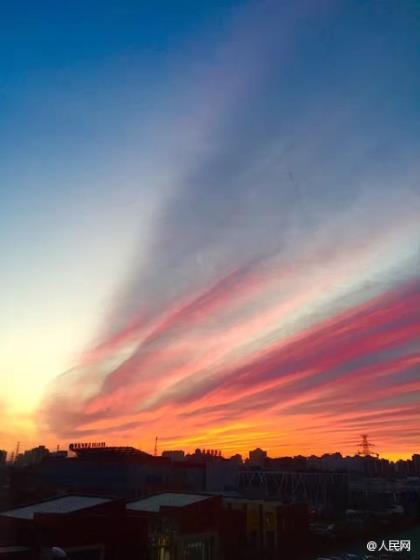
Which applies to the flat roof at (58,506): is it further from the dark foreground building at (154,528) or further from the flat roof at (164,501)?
the flat roof at (164,501)

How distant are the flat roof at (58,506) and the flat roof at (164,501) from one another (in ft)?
24.8

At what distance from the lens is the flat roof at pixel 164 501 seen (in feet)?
143

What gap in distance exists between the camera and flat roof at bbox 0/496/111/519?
33584mm

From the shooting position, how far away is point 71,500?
3828cm

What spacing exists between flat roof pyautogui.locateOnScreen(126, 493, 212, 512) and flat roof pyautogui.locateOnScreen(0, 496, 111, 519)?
7.57m

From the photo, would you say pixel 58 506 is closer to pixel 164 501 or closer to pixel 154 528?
pixel 154 528

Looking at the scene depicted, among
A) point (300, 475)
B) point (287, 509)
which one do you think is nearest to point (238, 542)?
point (287, 509)

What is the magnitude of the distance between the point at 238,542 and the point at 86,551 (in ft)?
81.1

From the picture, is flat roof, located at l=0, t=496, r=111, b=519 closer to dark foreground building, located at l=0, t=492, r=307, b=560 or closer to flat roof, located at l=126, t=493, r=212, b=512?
dark foreground building, located at l=0, t=492, r=307, b=560

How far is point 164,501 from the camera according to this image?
152ft

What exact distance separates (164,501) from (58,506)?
1294cm

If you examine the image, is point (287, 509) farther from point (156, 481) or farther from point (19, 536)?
point (19, 536)

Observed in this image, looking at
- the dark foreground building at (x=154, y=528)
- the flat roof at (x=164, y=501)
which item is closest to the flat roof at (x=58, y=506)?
the dark foreground building at (x=154, y=528)

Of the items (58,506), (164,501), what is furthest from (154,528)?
(58,506)
